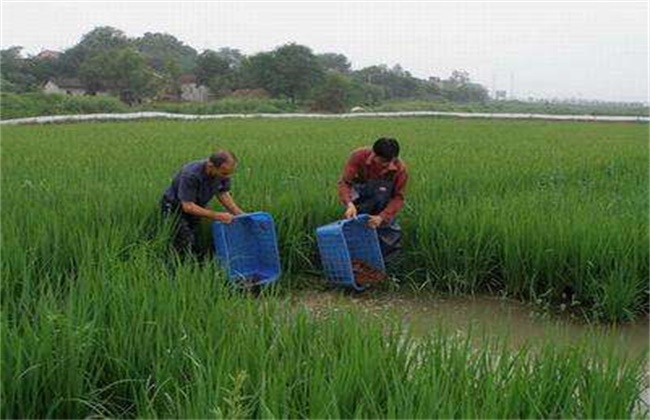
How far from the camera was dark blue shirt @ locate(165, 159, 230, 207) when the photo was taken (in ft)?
13.4

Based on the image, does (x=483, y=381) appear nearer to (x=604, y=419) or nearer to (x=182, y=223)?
(x=604, y=419)

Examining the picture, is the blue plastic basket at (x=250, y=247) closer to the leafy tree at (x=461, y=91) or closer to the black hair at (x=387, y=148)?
the black hair at (x=387, y=148)

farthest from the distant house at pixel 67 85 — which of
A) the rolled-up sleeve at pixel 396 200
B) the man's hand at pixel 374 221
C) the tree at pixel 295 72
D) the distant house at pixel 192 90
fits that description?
the man's hand at pixel 374 221

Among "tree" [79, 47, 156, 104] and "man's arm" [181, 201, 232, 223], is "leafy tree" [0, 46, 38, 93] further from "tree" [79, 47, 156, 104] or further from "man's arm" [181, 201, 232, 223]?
"man's arm" [181, 201, 232, 223]

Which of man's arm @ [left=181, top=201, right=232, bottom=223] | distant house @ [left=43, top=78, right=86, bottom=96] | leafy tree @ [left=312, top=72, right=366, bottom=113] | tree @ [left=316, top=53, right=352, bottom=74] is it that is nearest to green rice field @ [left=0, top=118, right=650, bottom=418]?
man's arm @ [left=181, top=201, right=232, bottom=223]

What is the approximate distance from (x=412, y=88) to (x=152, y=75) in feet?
96.1

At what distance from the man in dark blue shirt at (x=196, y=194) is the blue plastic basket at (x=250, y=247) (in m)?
0.09

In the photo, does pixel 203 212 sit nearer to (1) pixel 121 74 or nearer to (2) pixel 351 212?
(2) pixel 351 212

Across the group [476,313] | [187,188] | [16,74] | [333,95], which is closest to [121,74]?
[16,74]

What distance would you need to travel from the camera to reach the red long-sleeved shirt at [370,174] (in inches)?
171

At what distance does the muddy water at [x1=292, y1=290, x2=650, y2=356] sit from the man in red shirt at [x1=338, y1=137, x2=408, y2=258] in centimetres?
40

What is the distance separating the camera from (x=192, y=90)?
44750 millimetres

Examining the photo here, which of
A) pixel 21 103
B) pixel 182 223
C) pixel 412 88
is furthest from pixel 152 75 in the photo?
pixel 182 223

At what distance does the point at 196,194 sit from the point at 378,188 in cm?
116
